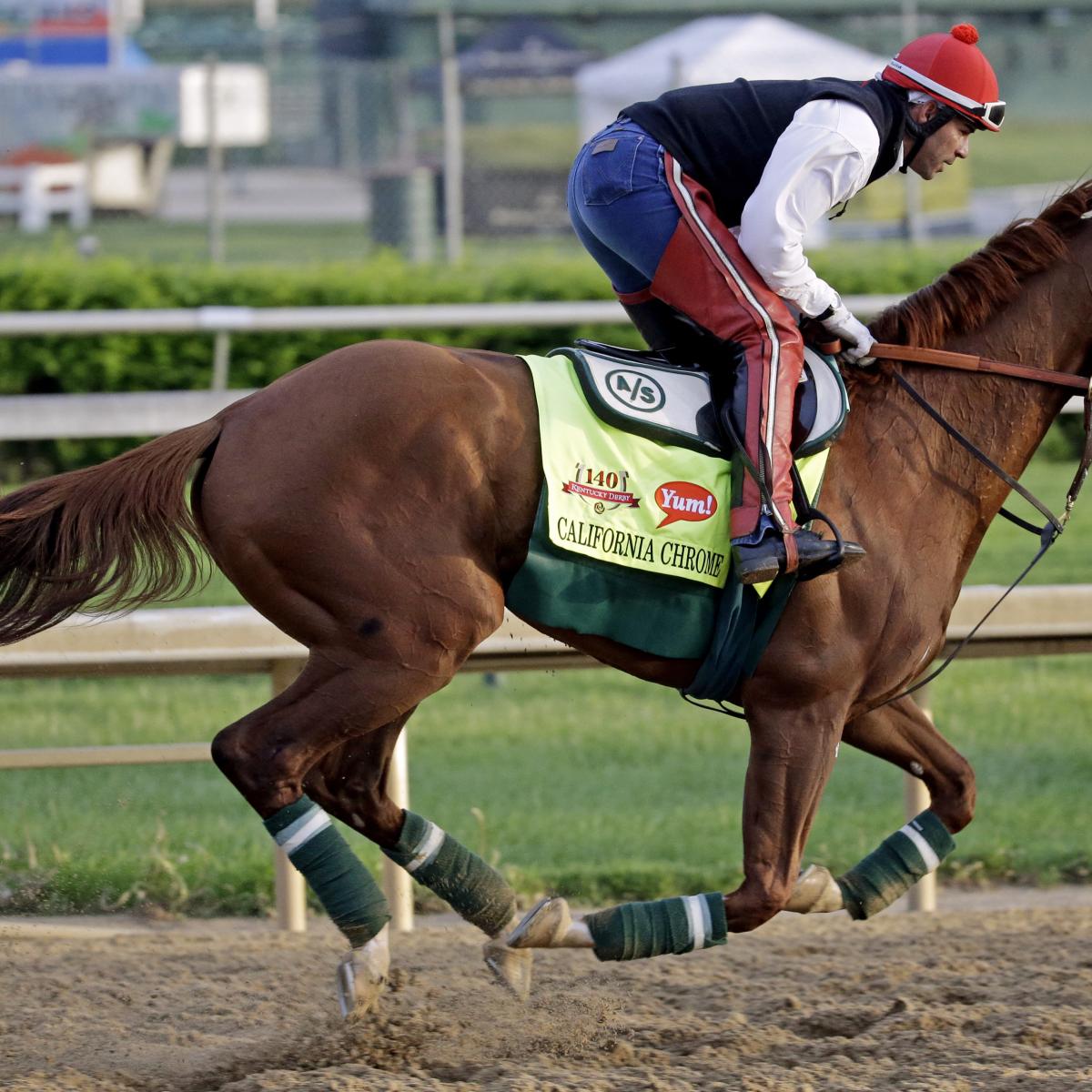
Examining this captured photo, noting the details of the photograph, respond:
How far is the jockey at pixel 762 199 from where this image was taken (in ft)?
11.6

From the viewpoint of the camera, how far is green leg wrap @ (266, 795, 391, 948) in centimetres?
364

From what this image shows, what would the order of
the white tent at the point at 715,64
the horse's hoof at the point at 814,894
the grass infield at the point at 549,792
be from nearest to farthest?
the horse's hoof at the point at 814,894 → the grass infield at the point at 549,792 → the white tent at the point at 715,64

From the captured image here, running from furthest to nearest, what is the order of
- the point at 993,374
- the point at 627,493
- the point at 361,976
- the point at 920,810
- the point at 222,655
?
the point at 920,810 → the point at 222,655 → the point at 993,374 → the point at 361,976 → the point at 627,493

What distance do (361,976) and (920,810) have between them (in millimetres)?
1886

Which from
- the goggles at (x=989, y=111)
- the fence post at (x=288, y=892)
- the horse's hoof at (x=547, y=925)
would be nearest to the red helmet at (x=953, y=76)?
the goggles at (x=989, y=111)

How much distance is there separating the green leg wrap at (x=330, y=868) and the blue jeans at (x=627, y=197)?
142cm

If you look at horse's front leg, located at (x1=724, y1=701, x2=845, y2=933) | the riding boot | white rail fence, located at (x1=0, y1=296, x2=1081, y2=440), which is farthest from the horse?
white rail fence, located at (x1=0, y1=296, x2=1081, y2=440)

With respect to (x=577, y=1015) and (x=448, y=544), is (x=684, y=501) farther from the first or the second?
(x=577, y=1015)

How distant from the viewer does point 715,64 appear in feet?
44.4

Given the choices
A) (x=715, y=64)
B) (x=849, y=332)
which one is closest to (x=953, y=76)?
(x=849, y=332)

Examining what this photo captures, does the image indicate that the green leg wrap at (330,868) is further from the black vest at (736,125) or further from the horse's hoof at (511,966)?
the black vest at (736,125)

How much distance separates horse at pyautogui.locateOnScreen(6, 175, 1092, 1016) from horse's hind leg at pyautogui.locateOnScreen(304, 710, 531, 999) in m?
0.09

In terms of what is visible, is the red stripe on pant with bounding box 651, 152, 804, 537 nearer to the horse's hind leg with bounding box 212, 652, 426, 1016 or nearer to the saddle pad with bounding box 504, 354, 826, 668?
the saddle pad with bounding box 504, 354, 826, 668

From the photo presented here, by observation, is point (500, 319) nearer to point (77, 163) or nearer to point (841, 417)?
point (841, 417)
